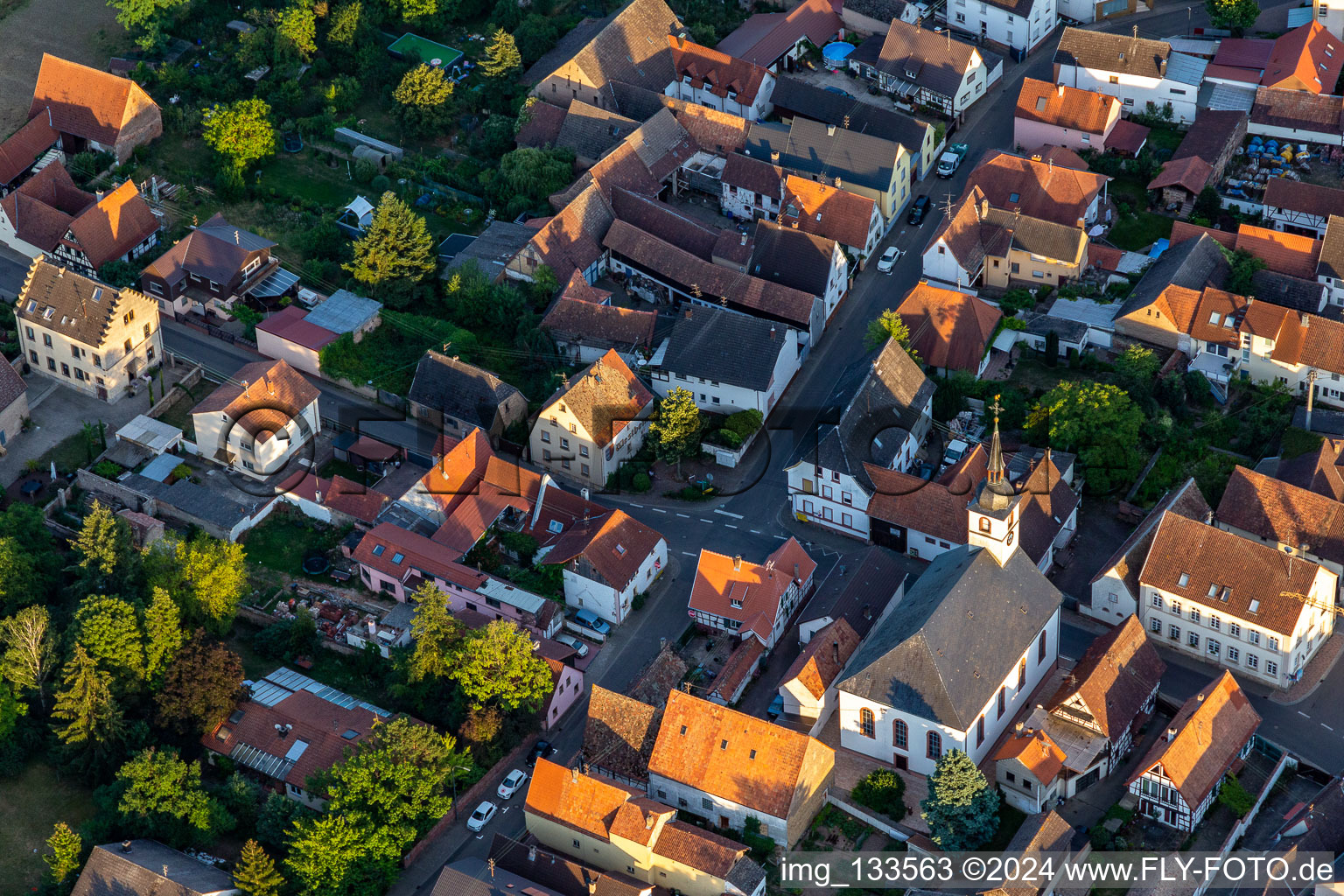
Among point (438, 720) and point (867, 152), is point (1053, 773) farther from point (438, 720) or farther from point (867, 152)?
point (867, 152)

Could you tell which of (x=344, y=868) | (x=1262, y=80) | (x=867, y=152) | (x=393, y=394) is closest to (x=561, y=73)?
(x=867, y=152)

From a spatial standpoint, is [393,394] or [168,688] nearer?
[168,688]

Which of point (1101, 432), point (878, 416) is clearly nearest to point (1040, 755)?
point (1101, 432)

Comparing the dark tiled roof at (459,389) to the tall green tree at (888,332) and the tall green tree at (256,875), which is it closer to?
the tall green tree at (888,332)

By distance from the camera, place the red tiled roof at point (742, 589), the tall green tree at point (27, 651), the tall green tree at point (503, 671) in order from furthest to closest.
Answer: the red tiled roof at point (742, 589) → the tall green tree at point (27, 651) → the tall green tree at point (503, 671)

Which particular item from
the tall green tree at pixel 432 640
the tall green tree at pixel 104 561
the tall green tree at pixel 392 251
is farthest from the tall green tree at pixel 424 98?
the tall green tree at pixel 432 640
